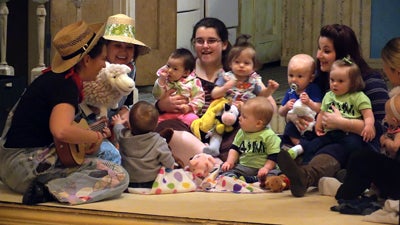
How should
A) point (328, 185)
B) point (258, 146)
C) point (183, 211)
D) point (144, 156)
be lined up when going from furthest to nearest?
point (258, 146) < point (144, 156) < point (328, 185) < point (183, 211)

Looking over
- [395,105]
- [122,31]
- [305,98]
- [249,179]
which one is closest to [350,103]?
[305,98]

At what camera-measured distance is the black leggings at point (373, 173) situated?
4141 millimetres

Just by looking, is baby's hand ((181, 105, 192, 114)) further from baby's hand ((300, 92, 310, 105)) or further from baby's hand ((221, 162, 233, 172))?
baby's hand ((300, 92, 310, 105))

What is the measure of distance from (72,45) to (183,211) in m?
0.82

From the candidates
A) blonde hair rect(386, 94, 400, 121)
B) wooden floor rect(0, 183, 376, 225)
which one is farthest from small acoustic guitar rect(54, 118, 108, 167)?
blonde hair rect(386, 94, 400, 121)

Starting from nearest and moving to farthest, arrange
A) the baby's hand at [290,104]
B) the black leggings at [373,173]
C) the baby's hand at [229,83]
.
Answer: the black leggings at [373,173] → the baby's hand at [290,104] → the baby's hand at [229,83]

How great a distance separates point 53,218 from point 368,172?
123cm

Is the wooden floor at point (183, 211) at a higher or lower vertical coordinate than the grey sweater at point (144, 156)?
lower

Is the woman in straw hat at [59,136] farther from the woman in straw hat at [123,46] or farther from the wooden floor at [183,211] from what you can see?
the woman in straw hat at [123,46]

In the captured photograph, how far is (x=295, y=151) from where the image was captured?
473 centimetres

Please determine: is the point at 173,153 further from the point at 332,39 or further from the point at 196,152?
the point at 332,39

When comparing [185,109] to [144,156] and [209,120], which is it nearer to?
[209,120]

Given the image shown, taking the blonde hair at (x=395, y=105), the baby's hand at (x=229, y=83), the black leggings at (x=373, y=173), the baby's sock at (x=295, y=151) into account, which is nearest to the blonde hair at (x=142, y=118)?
the baby's hand at (x=229, y=83)

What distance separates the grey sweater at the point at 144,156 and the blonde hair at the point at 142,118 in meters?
0.03
